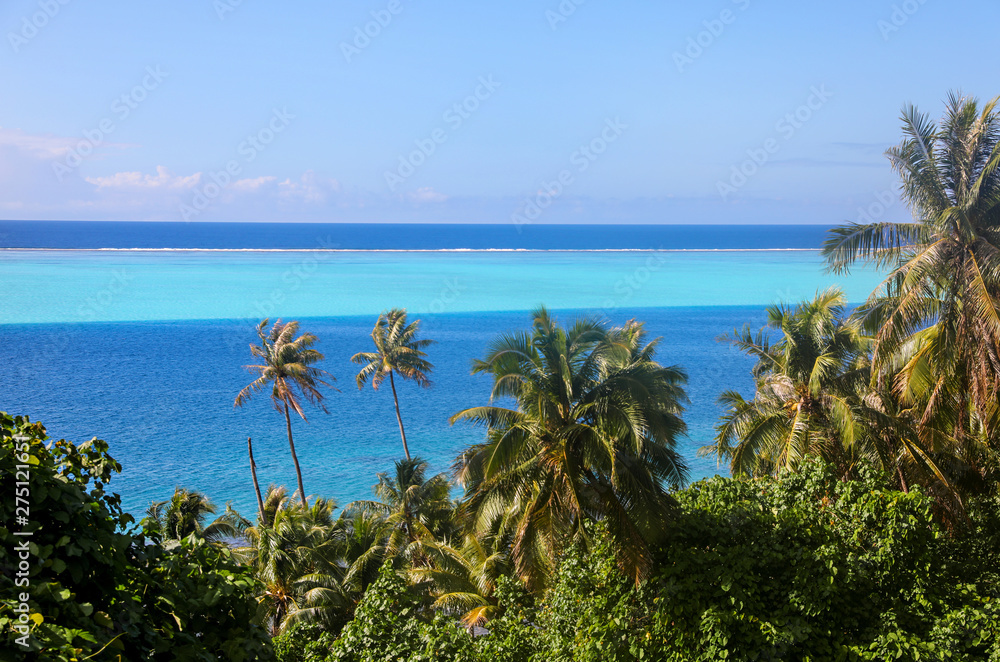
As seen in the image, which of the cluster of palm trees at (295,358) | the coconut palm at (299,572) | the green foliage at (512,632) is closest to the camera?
the green foliage at (512,632)

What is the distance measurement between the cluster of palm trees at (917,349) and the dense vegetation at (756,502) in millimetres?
55

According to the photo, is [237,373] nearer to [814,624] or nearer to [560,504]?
[560,504]

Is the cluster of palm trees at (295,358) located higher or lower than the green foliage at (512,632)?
higher

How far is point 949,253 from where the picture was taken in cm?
1444

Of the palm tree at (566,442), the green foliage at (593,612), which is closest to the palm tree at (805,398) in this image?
the palm tree at (566,442)

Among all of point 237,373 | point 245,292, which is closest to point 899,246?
point 237,373

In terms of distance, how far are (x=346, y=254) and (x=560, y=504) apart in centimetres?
17144

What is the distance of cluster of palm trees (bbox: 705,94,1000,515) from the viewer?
1427 cm

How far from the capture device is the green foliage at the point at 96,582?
5156mm

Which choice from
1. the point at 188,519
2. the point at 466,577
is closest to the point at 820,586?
the point at 466,577

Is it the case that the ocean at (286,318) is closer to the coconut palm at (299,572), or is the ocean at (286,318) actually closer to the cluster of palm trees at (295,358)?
the cluster of palm trees at (295,358)

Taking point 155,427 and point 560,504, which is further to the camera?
point 155,427

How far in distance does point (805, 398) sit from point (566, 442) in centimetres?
725

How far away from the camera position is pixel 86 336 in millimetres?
80688
